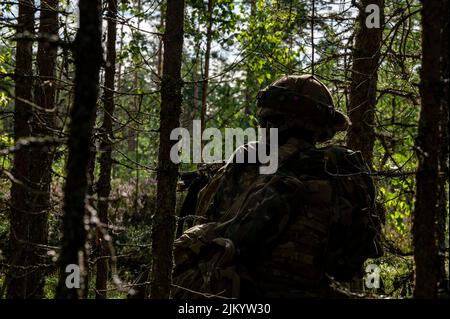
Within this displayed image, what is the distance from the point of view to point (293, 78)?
15.4 feet

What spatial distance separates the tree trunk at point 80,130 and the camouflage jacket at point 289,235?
1.54m

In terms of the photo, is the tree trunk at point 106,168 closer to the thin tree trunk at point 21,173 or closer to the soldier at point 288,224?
the thin tree trunk at point 21,173

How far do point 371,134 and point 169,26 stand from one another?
11.2 feet

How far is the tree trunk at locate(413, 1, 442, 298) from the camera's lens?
2795 mm

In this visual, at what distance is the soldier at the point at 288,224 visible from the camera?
3.82 metres

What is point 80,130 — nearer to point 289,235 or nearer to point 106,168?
point 289,235

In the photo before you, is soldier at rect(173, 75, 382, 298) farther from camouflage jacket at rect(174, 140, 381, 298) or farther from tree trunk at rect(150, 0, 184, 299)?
tree trunk at rect(150, 0, 184, 299)

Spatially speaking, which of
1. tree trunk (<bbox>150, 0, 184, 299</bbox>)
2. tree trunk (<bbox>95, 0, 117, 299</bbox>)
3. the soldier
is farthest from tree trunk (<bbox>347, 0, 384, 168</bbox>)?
tree trunk (<bbox>150, 0, 184, 299</bbox>)

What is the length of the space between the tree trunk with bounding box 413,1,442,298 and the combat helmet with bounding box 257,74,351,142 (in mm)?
1659

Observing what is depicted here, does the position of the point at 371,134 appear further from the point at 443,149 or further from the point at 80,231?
the point at 80,231

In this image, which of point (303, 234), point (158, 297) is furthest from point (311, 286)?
point (158, 297)

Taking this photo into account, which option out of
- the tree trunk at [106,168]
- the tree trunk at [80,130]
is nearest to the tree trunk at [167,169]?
the tree trunk at [80,130]

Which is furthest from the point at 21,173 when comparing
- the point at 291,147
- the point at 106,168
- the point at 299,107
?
the point at 299,107
